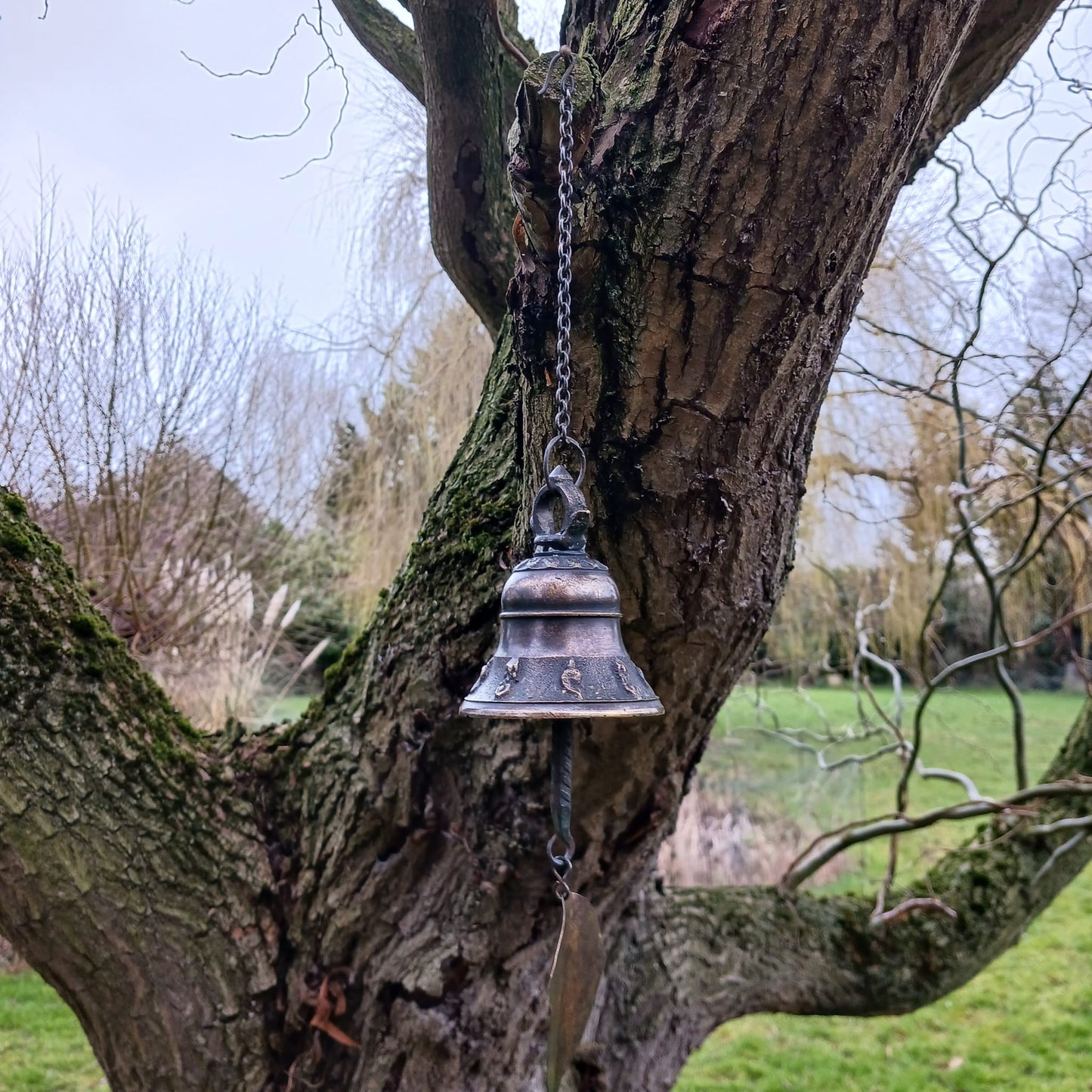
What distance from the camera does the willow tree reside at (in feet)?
3.30

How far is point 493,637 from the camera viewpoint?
1.50m

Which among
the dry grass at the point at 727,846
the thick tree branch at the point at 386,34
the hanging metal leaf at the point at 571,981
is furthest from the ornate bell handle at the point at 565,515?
the dry grass at the point at 727,846

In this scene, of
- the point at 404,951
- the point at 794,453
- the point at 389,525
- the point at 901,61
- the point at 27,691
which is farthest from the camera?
the point at 389,525

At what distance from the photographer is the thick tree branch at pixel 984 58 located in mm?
1547

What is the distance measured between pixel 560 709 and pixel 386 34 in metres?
1.91

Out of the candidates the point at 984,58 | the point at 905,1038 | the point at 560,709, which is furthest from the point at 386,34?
the point at 905,1038

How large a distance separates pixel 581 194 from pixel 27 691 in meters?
1.19

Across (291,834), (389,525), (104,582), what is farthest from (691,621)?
(389,525)

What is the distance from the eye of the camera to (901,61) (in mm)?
959

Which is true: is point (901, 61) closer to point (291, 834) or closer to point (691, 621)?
point (691, 621)

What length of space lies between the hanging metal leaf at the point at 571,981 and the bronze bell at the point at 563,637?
370 mm

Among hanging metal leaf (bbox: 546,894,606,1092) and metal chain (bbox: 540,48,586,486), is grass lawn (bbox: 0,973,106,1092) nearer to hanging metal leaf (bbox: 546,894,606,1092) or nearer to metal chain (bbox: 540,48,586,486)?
hanging metal leaf (bbox: 546,894,606,1092)

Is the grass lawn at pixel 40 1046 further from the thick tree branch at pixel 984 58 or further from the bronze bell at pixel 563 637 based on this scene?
the thick tree branch at pixel 984 58

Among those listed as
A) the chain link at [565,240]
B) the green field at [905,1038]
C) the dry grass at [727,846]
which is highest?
the chain link at [565,240]
